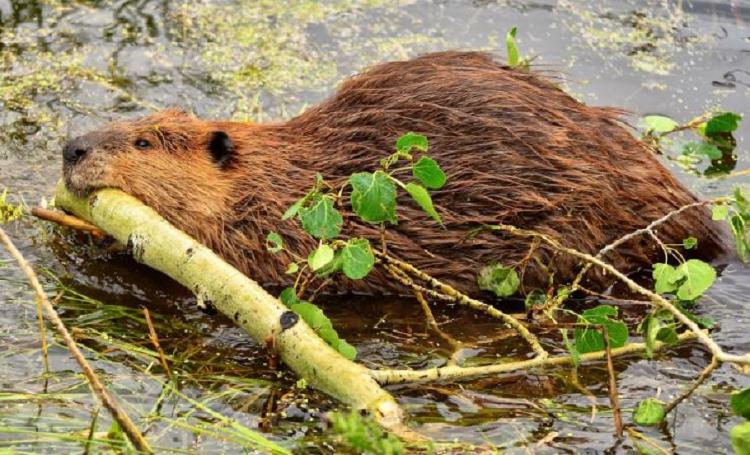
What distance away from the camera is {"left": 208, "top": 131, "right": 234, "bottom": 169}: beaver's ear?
4.05 meters

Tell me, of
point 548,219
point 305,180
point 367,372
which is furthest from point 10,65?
point 367,372

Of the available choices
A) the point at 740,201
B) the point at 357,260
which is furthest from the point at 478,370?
the point at 740,201

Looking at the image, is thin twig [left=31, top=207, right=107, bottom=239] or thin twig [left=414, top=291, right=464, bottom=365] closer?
thin twig [left=414, top=291, right=464, bottom=365]

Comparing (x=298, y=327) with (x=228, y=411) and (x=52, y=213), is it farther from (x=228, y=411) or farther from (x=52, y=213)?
(x=52, y=213)

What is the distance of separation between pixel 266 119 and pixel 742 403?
123 inches

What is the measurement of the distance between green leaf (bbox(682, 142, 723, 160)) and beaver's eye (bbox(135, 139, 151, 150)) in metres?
1.95

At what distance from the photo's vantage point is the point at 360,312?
3891 mm

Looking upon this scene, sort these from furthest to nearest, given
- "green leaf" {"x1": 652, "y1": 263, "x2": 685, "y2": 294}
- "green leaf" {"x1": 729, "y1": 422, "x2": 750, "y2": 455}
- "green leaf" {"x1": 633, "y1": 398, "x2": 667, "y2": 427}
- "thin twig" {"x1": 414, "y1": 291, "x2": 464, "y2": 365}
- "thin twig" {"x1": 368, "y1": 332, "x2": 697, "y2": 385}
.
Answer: "thin twig" {"x1": 414, "y1": 291, "x2": 464, "y2": 365} → "green leaf" {"x1": 652, "y1": 263, "x2": 685, "y2": 294} → "thin twig" {"x1": 368, "y1": 332, "x2": 697, "y2": 385} → "green leaf" {"x1": 633, "y1": 398, "x2": 667, "y2": 427} → "green leaf" {"x1": 729, "y1": 422, "x2": 750, "y2": 455}

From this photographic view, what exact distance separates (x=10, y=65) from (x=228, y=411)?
305cm

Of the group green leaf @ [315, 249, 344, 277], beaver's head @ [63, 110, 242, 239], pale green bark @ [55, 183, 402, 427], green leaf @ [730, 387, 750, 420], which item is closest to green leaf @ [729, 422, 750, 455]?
green leaf @ [730, 387, 750, 420]

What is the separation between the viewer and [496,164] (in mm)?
3854

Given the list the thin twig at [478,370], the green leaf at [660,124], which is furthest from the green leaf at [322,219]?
the green leaf at [660,124]

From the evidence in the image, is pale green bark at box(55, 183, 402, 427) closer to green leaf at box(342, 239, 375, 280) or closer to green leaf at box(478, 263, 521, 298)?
green leaf at box(342, 239, 375, 280)

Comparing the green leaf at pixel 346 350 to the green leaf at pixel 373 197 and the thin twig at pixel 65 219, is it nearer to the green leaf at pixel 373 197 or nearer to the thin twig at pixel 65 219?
the green leaf at pixel 373 197
